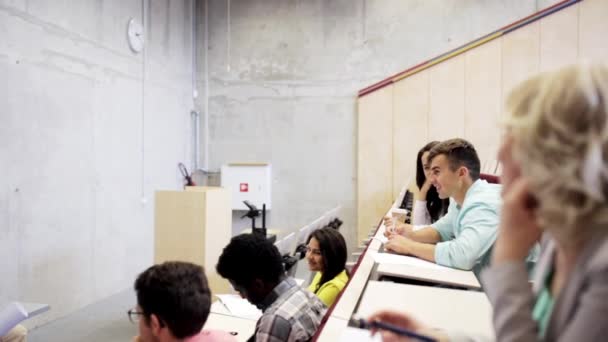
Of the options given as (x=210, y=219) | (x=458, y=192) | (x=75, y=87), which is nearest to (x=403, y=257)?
(x=458, y=192)

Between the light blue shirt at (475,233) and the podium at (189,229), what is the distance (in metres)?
1.97

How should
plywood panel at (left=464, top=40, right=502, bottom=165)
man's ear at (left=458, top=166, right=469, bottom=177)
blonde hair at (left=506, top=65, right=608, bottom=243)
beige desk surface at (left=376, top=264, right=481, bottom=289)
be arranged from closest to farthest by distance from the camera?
blonde hair at (left=506, top=65, right=608, bottom=243) → beige desk surface at (left=376, top=264, right=481, bottom=289) → man's ear at (left=458, top=166, right=469, bottom=177) → plywood panel at (left=464, top=40, right=502, bottom=165)

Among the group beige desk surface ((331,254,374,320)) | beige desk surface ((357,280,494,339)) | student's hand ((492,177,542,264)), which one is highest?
student's hand ((492,177,542,264))

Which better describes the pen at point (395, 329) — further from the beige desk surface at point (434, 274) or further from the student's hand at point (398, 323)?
the beige desk surface at point (434, 274)

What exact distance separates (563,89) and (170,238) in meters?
3.05

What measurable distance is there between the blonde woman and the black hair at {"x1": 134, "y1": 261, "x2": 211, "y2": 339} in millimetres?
884

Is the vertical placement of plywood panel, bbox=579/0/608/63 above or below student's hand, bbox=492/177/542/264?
above

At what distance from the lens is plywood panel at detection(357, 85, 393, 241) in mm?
5188

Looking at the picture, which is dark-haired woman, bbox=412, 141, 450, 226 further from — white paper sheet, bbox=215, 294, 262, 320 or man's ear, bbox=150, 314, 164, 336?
man's ear, bbox=150, 314, 164, 336

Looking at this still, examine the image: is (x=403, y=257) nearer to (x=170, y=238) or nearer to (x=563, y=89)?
(x=563, y=89)

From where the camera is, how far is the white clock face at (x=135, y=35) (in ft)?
14.0

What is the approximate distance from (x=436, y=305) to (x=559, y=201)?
694 mm

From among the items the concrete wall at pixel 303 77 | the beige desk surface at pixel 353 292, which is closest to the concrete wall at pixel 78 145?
the concrete wall at pixel 303 77

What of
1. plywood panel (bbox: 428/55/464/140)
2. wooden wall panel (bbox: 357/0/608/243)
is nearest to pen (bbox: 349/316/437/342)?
wooden wall panel (bbox: 357/0/608/243)
